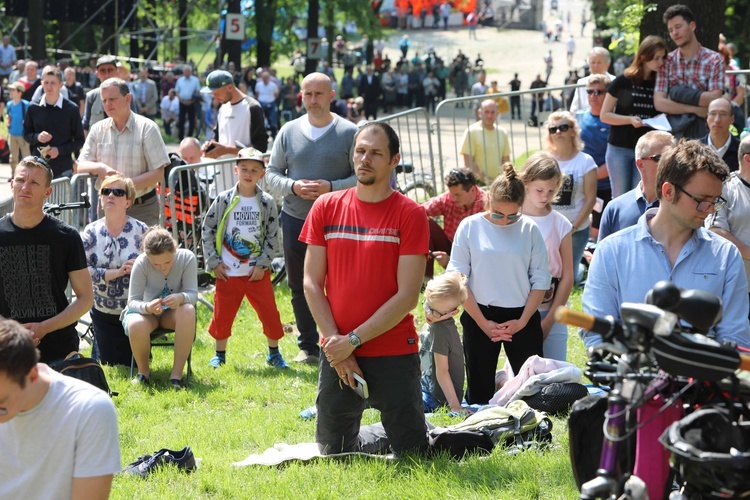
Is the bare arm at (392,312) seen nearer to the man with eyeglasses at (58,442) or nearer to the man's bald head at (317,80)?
the man with eyeglasses at (58,442)

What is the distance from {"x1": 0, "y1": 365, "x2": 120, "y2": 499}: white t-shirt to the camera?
143 inches

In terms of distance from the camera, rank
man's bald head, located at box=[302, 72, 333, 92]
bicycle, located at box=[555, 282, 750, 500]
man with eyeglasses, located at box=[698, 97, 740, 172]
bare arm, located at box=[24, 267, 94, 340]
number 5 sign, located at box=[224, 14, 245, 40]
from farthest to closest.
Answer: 1. number 5 sign, located at box=[224, 14, 245, 40]
2. man with eyeglasses, located at box=[698, 97, 740, 172]
3. man's bald head, located at box=[302, 72, 333, 92]
4. bare arm, located at box=[24, 267, 94, 340]
5. bicycle, located at box=[555, 282, 750, 500]

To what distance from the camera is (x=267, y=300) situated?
8.87 metres

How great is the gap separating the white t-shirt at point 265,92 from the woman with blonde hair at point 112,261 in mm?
22875

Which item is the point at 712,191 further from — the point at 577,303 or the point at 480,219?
the point at 577,303

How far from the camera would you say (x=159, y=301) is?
812 centimetres

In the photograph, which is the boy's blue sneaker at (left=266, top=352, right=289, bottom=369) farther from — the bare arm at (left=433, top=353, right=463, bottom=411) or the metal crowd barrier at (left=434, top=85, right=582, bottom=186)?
the metal crowd barrier at (left=434, top=85, right=582, bottom=186)

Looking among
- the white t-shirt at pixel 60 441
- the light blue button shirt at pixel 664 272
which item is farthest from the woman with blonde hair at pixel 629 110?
the white t-shirt at pixel 60 441

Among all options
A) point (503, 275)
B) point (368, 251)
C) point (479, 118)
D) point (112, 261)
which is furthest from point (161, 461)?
point (479, 118)

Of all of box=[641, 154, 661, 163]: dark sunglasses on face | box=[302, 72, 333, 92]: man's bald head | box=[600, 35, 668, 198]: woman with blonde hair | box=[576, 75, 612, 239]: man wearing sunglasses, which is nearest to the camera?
box=[641, 154, 661, 163]: dark sunglasses on face

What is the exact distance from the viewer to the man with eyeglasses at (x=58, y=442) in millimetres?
3641

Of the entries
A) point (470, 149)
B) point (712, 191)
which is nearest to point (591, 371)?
point (712, 191)

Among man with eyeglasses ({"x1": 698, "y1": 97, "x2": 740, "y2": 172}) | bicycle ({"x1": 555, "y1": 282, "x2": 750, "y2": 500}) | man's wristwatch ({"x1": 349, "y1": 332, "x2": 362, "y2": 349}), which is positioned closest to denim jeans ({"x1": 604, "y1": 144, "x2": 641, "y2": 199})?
man with eyeglasses ({"x1": 698, "y1": 97, "x2": 740, "y2": 172})

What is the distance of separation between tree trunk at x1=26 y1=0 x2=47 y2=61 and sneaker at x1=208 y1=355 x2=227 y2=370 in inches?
1060
